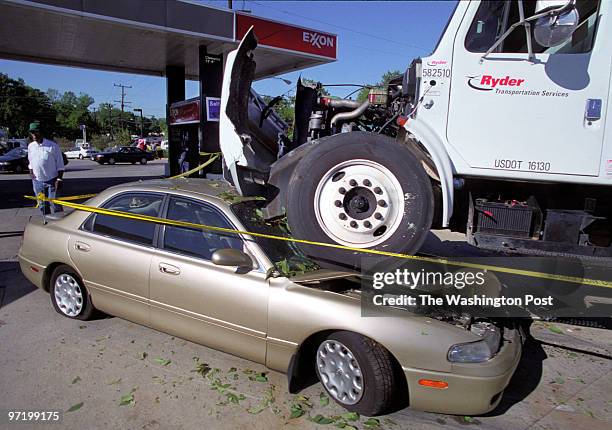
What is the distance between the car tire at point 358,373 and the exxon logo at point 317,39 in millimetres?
13422

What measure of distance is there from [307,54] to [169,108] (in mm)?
5841

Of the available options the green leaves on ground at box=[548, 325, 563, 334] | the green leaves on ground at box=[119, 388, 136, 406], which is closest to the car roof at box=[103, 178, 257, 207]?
the green leaves on ground at box=[119, 388, 136, 406]

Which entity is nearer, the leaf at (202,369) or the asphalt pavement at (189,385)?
the asphalt pavement at (189,385)

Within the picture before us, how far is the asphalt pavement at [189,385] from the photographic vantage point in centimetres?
294

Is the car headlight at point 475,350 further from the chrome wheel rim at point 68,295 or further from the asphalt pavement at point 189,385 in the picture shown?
the chrome wheel rim at point 68,295

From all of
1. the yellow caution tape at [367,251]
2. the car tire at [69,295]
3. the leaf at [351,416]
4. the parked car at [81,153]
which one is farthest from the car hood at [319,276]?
the parked car at [81,153]


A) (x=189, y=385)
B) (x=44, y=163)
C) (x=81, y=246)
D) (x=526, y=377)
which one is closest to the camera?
(x=189, y=385)

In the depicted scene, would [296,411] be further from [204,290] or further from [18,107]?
[18,107]

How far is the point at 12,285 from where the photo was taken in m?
5.43

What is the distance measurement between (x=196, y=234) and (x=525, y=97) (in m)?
2.85

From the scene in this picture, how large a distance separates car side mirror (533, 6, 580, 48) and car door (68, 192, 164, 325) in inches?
130

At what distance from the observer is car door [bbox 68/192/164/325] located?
3.79m

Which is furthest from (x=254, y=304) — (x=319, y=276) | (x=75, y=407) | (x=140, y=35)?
(x=140, y=35)

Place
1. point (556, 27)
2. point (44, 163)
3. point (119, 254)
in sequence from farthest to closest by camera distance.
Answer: point (44, 163), point (119, 254), point (556, 27)
